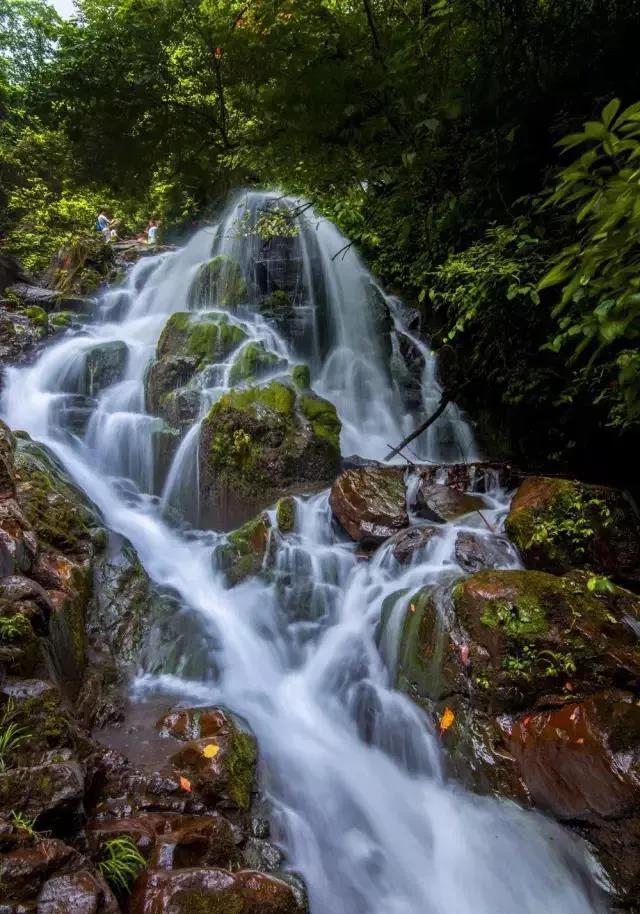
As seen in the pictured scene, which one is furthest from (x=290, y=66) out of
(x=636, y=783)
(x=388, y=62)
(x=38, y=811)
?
(x=636, y=783)

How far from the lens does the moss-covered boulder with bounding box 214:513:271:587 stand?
6.18 metres

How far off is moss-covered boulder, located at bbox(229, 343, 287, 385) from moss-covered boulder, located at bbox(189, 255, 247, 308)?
2.67 meters

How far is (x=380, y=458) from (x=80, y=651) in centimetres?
598

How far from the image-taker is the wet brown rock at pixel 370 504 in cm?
616

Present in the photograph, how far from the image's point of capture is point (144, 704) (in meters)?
4.37

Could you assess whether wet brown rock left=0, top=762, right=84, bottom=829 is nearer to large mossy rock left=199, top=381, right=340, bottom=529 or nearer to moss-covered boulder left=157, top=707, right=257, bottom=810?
moss-covered boulder left=157, top=707, right=257, bottom=810

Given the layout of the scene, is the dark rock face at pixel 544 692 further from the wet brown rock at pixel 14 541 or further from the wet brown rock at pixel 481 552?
the wet brown rock at pixel 14 541

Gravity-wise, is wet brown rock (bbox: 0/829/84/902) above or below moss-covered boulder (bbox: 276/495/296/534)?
below

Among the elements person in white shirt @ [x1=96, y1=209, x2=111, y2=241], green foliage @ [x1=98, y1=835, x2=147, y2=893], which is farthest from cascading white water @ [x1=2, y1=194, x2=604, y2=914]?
person in white shirt @ [x1=96, y1=209, x2=111, y2=241]

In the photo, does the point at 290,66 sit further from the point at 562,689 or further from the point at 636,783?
the point at 636,783

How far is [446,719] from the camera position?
13.3ft

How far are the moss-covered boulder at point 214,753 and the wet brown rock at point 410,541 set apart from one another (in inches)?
99.0

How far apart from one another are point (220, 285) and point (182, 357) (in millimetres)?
3107

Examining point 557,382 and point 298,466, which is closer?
point 557,382
